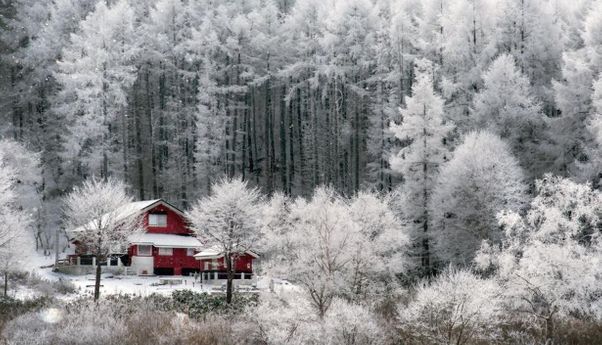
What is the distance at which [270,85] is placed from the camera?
5544cm

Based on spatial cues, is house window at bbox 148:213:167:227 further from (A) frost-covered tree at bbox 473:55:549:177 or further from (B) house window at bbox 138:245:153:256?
(A) frost-covered tree at bbox 473:55:549:177

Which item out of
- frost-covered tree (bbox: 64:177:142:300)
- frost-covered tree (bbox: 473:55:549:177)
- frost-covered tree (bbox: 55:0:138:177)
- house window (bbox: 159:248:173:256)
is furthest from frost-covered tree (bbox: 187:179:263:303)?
frost-covered tree (bbox: 473:55:549:177)

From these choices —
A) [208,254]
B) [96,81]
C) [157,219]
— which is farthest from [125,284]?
[96,81]

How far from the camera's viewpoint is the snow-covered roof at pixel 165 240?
4600 cm

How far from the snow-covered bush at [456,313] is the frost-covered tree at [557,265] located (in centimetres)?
108

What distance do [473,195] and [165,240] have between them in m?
21.8

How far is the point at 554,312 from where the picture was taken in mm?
26062

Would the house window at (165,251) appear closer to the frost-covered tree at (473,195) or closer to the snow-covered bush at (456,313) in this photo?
the frost-covered tree at (473,195)

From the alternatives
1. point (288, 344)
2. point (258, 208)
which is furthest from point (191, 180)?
point (288, 344)

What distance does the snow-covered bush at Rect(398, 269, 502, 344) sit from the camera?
24.8 meters

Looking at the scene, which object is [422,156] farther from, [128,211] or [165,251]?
[165,251]

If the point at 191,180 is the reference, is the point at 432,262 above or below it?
below

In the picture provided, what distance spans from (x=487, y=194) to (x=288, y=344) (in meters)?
16.0

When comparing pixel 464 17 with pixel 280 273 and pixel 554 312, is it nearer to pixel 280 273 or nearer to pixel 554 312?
pixel 280 273
